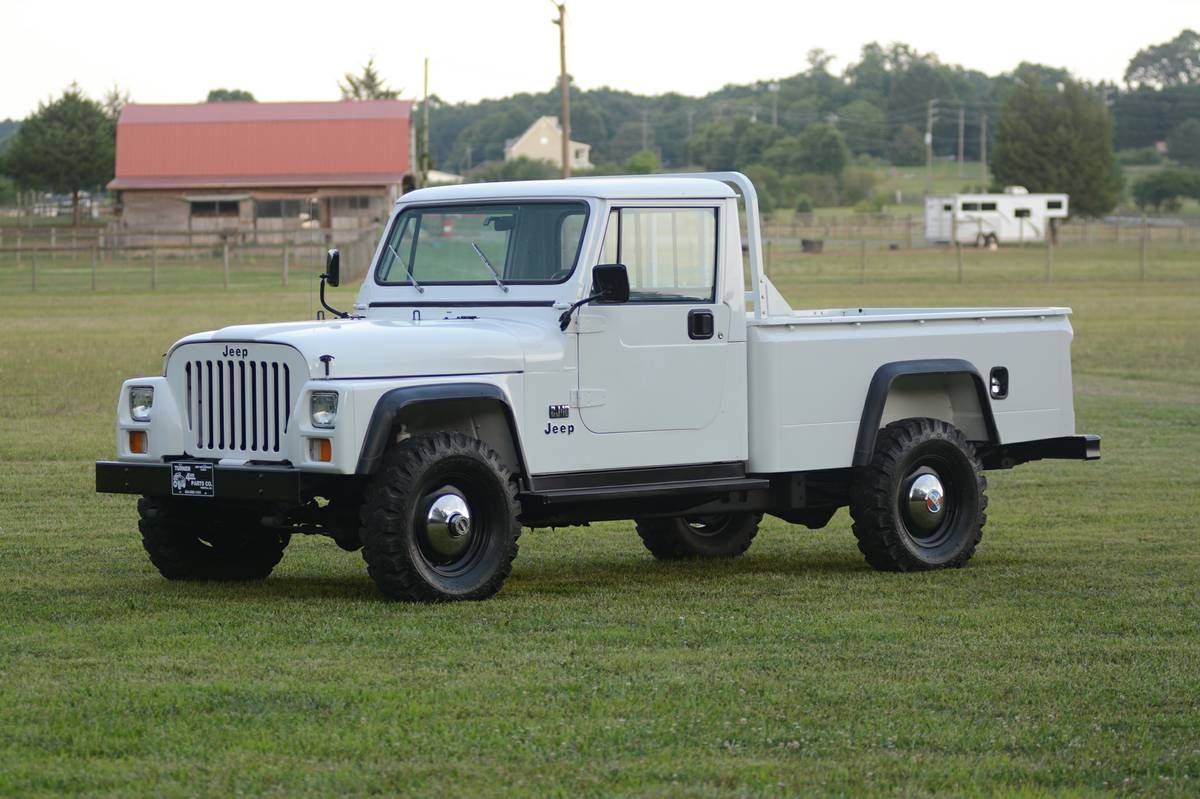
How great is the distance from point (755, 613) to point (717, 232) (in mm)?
2311

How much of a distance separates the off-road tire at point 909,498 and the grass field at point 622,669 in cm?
20

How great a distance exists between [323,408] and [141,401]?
1378 millimetres

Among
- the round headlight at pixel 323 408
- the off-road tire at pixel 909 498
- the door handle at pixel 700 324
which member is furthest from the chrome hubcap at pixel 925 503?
the round headlight at pixel 323 408

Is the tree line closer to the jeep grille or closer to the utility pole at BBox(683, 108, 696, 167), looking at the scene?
the utility pole at BBox(683, 108, 696, 167)

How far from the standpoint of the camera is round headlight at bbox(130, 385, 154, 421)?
9.91 metres

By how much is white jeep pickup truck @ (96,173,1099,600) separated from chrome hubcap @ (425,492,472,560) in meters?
0.01

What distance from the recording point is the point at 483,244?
34.6 ft

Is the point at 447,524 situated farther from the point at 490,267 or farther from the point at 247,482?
the point at 490,267

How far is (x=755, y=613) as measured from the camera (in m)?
9.38

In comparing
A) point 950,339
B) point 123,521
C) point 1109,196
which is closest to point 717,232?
point 950,339

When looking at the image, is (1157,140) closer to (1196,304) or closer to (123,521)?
(1196,304)

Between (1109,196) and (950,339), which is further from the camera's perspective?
(1109,196)

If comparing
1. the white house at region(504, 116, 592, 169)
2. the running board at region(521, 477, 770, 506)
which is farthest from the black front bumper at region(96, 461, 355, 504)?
the white house at region(504, 116, 592, 169)

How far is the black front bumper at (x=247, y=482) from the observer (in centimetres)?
916
